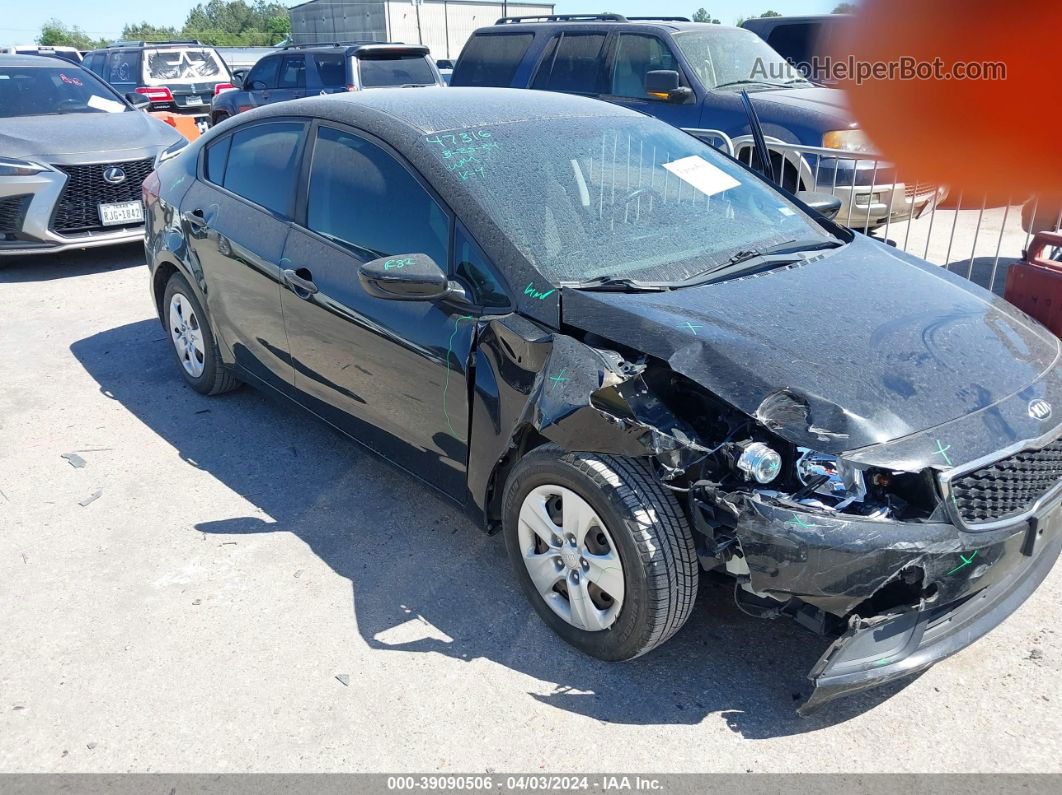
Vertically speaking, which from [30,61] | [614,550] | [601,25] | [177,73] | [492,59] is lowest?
[614,550]

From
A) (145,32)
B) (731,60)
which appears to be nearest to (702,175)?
(731,60)

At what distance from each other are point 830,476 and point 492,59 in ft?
26.4

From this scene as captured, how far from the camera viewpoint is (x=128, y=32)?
64438 millimetres

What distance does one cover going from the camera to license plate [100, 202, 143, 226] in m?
Answer: 7.63

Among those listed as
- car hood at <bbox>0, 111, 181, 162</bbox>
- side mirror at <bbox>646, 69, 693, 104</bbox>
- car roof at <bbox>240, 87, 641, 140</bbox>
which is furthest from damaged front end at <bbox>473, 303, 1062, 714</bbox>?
car hood at <bbox>0, 111, 181, 162</bbox>

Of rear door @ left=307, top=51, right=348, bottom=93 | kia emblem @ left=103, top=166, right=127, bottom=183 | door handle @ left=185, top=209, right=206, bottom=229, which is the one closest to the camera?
door handle @ left=185, top=209, right=206, bottom=229

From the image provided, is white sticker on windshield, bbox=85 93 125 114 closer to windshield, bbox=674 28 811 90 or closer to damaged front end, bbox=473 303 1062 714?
windshield, bbox=674 28 811 90

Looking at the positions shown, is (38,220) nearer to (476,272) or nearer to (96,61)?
(476,272)

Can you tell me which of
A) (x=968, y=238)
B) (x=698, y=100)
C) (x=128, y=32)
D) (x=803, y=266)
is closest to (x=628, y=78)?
(x=698, y=100)

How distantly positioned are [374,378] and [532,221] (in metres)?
0.91

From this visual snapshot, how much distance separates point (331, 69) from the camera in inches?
472

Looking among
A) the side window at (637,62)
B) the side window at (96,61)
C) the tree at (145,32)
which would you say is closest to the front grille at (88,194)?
the side window at (637,62)

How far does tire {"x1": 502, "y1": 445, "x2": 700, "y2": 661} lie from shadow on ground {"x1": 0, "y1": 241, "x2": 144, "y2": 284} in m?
6.51

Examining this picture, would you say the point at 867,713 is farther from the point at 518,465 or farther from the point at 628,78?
the point at 628,78
